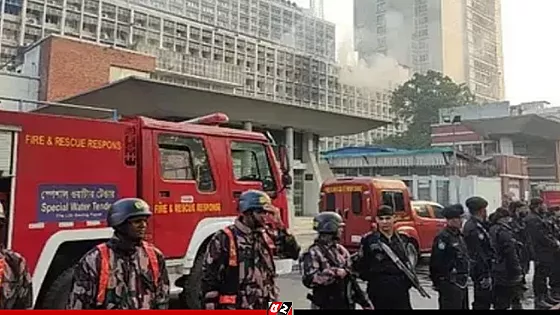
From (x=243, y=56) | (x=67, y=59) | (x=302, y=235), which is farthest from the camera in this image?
(x=243, y=56)

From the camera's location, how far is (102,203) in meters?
5.18

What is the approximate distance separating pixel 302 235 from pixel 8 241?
15472 mm

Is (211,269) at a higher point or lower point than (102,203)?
lower

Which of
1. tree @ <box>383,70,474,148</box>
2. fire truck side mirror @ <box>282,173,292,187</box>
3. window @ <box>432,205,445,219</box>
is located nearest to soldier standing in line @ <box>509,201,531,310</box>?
fire truck side mirror @ <box>282,173,292,187</box>

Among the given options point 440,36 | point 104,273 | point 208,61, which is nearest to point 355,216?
point 104,273

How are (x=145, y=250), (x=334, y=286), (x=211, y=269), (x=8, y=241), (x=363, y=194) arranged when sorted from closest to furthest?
(x=145, y=250) < (x=211, y=269) < (x=334, y=286) < (x=8, y=241) < (x=363, y=194)

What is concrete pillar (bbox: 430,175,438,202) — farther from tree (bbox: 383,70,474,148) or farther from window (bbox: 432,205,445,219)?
tree (bbox: 383,70,474,148)

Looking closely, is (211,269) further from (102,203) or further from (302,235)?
(302,235)

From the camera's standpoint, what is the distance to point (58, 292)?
4.82 meters

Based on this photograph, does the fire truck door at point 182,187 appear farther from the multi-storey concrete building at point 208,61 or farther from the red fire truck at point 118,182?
the multi-storey concrete building at point 208,61

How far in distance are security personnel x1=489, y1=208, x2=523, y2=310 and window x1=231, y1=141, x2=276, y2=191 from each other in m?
2.68

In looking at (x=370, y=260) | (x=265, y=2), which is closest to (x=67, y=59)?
(x=370, y=260)

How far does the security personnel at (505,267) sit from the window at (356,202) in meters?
4.92

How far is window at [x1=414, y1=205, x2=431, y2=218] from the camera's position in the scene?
11.8m
